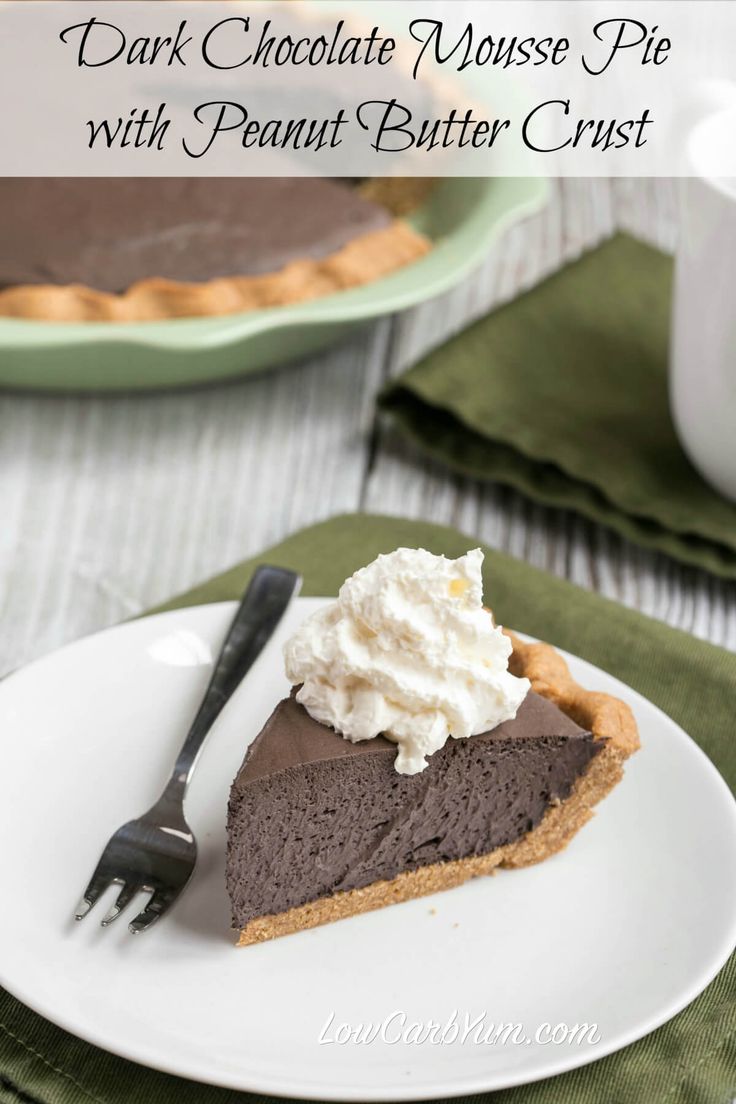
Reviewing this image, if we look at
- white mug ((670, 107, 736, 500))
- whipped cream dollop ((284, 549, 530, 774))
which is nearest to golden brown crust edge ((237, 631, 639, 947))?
whipped cream dollop ((284, 549, 530, 774))

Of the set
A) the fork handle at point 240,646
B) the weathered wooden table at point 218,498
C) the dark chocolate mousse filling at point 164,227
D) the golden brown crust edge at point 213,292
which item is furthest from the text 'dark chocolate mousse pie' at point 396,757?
the dark chocolate mousse filling at point 164,227

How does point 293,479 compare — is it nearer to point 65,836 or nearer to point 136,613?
point 136,613

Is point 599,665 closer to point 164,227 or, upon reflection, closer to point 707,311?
point 707,311

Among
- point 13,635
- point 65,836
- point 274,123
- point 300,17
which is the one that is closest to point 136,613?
point 13,635

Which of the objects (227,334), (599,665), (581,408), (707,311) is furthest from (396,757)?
(581,408)

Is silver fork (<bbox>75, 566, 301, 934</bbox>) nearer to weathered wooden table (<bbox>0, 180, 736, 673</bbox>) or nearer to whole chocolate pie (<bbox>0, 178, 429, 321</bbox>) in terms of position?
weathered wooden table (<bbox>0, 180, 736, 673</bbox>)

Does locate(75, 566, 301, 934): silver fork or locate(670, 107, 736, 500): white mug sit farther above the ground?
locate(670, 107, 736, 500): white mug
